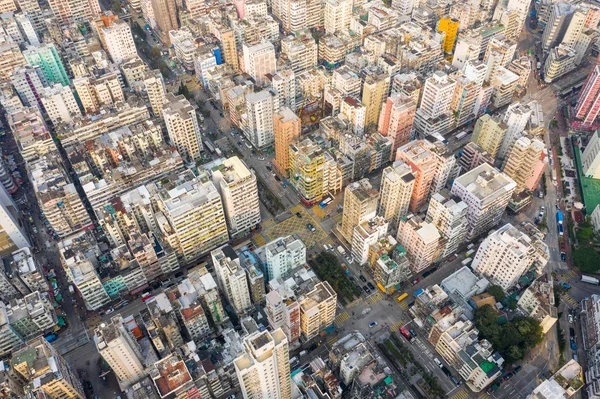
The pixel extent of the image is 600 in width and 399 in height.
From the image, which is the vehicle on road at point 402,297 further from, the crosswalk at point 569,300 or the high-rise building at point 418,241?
the crosswalk at point 569,300

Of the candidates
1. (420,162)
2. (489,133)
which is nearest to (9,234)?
(420,162)

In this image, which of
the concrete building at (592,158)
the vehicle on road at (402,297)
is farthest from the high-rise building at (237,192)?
the concrete building at (592,158)

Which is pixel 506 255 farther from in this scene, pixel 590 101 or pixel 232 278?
pixel 590 101

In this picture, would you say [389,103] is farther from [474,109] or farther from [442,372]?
[442,372]

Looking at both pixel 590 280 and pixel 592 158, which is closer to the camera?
pixel 590 280

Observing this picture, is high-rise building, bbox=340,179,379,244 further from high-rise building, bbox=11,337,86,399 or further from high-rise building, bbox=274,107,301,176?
high-rise building, bbox=11,337,86,399

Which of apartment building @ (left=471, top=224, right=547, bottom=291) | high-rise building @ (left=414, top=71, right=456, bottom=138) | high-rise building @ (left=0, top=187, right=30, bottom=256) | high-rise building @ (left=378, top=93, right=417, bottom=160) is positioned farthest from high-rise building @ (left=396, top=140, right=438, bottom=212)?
high-rise building @ (left=0, top=187, right=30, bottom=256)

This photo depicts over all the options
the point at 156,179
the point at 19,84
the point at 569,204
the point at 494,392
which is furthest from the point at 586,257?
the point at 19,84
